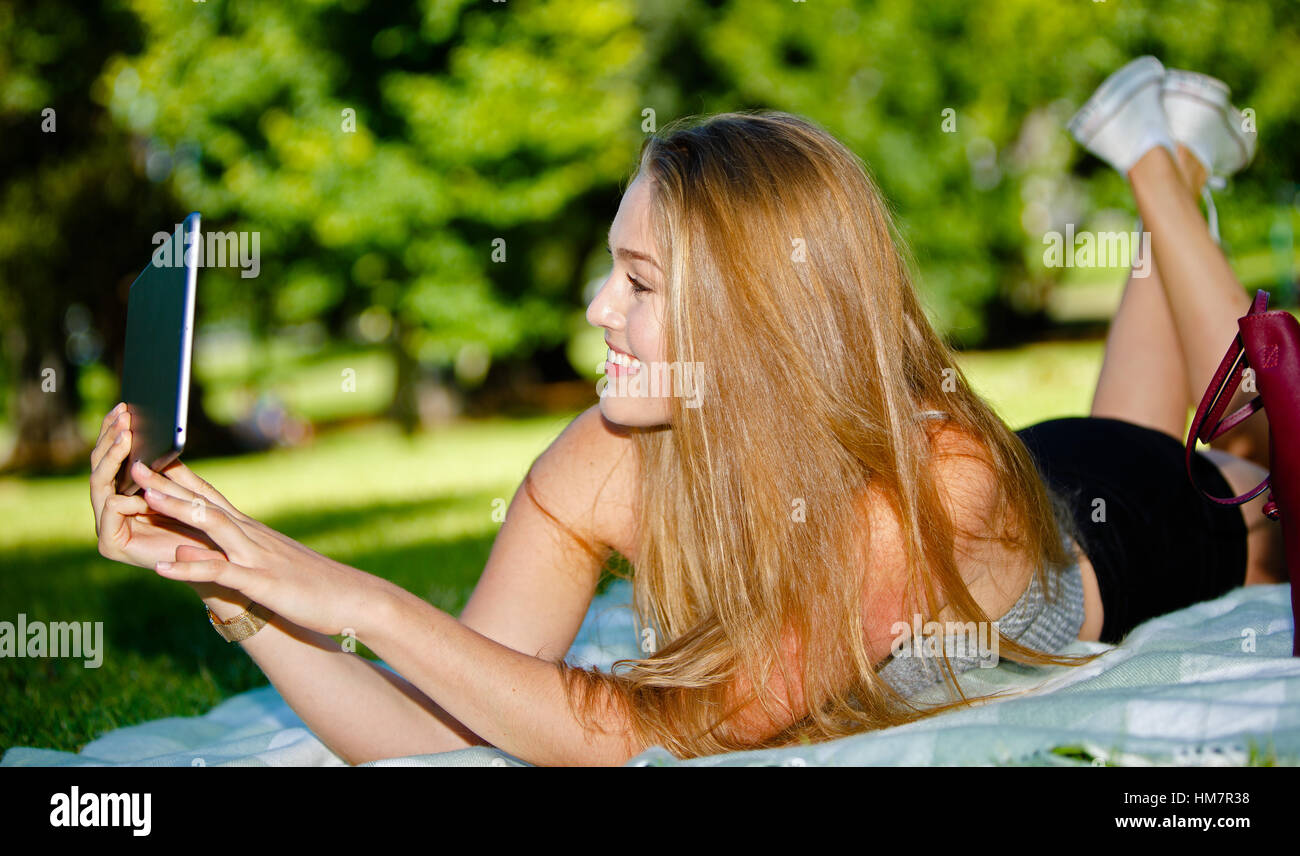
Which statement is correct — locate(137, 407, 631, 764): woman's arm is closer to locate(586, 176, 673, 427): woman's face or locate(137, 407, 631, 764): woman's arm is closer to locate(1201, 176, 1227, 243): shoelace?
locate(586, 176, 673, 427): woman's face

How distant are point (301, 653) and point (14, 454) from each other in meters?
15.9

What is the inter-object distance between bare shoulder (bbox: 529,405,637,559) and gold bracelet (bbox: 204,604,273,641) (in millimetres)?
676

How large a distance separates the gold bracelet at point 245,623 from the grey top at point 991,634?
1109mm

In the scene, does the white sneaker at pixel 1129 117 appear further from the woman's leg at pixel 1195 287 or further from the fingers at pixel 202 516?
the fingers at pixel 202 516

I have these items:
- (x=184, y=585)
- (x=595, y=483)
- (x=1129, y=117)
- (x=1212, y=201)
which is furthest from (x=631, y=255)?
(x=184, y=585)

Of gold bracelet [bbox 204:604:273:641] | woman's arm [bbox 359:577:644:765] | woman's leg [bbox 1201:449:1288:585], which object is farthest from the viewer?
woman's leg [bbox 1201:449:1288:585]

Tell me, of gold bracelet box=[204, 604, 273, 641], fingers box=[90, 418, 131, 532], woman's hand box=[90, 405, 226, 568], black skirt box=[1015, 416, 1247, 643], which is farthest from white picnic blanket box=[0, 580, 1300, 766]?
fingers box=[90, 418, 131, 532]

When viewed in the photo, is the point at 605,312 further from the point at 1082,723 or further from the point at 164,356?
the point at 1082,723

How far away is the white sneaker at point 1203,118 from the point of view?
10.7 feet

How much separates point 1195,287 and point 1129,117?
589mm

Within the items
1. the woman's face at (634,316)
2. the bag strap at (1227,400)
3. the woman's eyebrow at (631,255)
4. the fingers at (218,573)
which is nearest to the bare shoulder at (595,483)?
the woman's face at (634,316)

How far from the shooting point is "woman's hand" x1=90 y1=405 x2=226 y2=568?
71.3 inches

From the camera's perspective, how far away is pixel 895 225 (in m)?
2.18

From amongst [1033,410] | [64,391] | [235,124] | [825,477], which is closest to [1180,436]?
[825,477]
